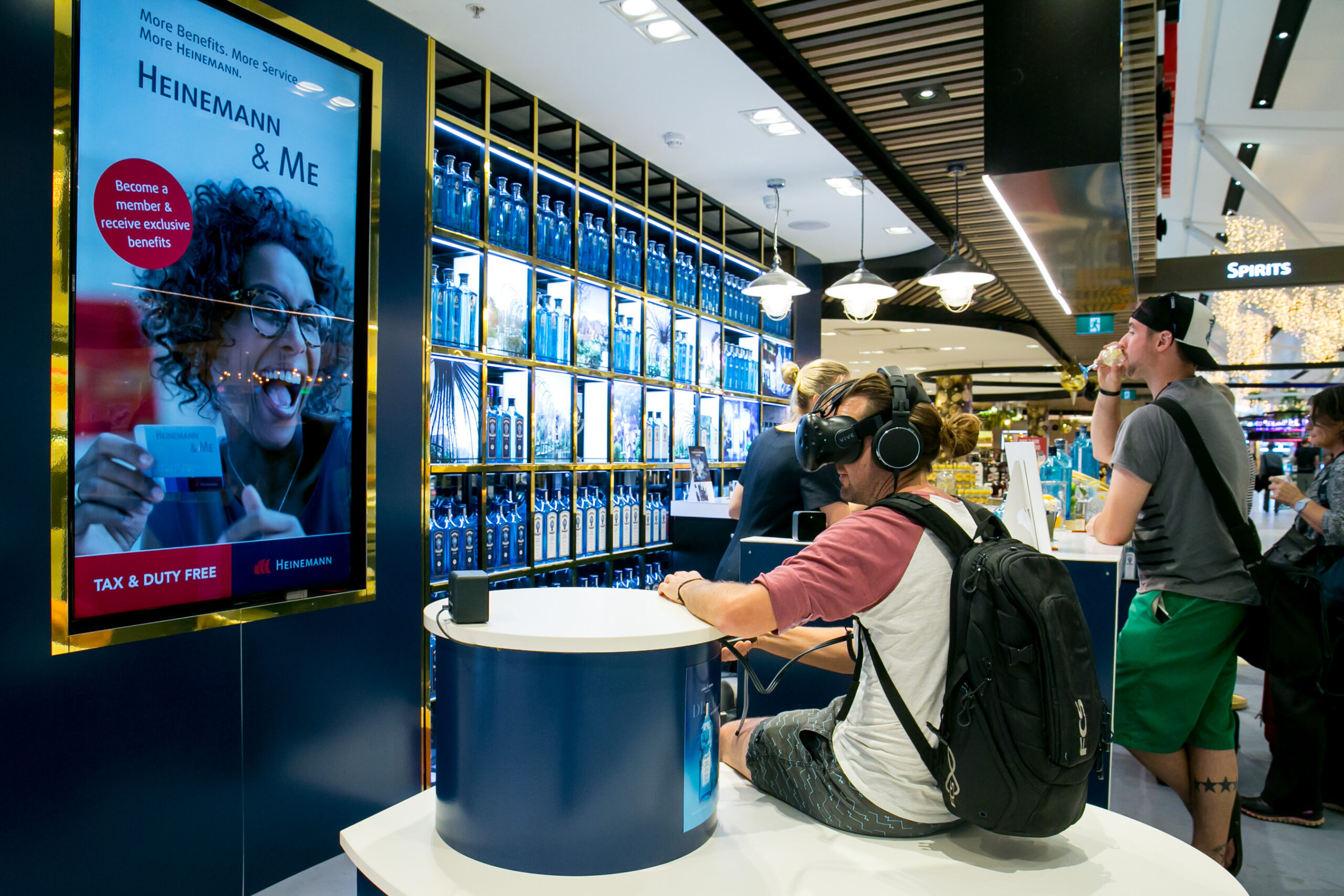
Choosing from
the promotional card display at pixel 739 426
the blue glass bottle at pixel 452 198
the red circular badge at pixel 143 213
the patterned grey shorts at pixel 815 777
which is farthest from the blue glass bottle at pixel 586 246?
the patterned grey shorts at pixel 815 777

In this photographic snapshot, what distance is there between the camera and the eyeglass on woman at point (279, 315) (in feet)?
8.52

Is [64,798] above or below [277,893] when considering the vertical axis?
above

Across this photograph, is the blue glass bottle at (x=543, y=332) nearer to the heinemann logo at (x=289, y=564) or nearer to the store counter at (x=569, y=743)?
the heinemann logo at (x=289, y=564)

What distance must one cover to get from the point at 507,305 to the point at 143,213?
5.96 ft

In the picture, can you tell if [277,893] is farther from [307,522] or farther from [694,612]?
[694,612]

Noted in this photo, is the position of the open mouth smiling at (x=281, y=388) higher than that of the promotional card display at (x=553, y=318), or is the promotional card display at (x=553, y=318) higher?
the promotional card display at (x=553, y=318)

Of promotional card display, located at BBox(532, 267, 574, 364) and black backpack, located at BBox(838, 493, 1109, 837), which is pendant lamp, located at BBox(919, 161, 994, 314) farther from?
black backpack, located at BBox(838, 493, 1109, 837)

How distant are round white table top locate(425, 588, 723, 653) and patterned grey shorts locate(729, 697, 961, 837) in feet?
1.19

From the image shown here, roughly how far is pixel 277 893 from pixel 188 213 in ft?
7.15

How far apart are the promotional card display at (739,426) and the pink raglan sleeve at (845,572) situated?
4649 mm

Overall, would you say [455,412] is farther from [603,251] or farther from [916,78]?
[916,78]

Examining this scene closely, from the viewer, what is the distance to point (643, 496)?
17.1 feet

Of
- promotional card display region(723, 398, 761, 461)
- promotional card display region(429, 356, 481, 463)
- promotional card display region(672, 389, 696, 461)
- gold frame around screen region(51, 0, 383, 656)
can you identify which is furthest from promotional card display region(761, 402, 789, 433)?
gold frame around screen region(51, 0, 383, 656)

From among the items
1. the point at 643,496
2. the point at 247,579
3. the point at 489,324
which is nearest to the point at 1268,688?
the point at 643,496
